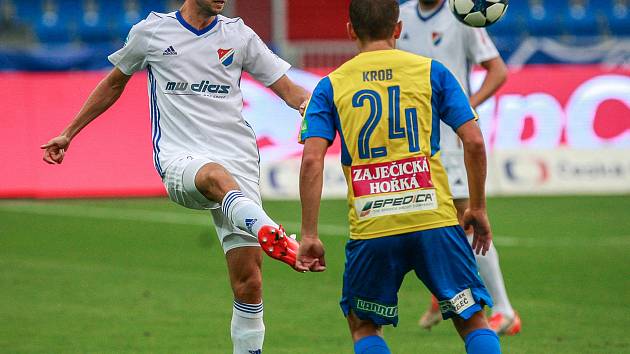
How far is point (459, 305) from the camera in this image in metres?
5.62

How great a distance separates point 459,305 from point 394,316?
327 mm

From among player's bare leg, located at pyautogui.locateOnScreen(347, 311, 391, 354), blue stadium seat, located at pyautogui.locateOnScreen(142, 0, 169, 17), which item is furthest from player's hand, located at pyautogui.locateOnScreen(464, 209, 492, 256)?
blue stadium seat, located at pyautogui.locateOnScreen(142, 0, 169, 17)

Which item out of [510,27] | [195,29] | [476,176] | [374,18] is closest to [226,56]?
[195,29]

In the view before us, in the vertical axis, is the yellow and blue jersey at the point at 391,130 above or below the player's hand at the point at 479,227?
above

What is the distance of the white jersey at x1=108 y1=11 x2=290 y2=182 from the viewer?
22.4 feet

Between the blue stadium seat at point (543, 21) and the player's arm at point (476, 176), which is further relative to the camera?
the blue stadium seat at point (543, 21)

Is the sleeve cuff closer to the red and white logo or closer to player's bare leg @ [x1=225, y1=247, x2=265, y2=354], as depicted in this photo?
player's bare leg @ [x1=225, y1=247, x2=265, y2=354]

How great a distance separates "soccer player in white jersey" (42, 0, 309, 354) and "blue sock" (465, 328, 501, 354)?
155 cm

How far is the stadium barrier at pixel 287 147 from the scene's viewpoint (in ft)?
55.1

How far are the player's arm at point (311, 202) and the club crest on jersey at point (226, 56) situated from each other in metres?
1.52

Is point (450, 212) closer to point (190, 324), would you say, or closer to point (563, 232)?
point (190, 324)

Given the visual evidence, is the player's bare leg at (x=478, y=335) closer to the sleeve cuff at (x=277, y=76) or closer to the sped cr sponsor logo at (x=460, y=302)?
the sped cr sponsor logo at (x=460, y=302)

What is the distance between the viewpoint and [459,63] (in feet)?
28.3

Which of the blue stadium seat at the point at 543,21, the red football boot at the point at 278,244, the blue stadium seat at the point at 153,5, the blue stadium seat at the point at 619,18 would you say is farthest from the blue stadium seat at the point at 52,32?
the red football boot at the point at 278,244
